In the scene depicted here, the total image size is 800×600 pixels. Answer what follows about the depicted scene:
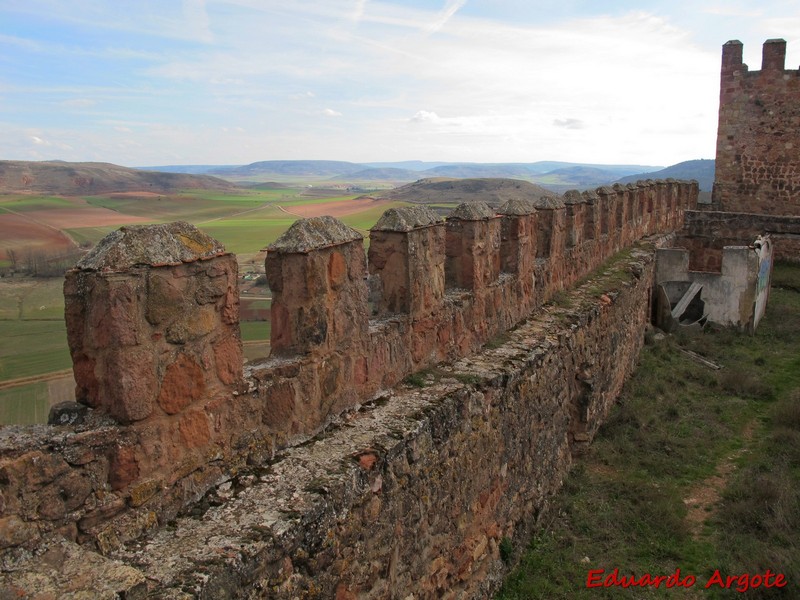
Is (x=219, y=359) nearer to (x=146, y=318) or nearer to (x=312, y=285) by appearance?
(x=146, y=318)

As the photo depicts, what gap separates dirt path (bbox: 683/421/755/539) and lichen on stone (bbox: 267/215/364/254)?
13.2ft

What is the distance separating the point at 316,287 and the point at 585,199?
6254 mm

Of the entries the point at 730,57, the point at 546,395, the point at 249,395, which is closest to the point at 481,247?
the point at 546,395

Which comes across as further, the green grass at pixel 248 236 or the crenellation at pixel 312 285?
the green grass at pixel 248 236

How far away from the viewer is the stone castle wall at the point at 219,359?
8.06ft

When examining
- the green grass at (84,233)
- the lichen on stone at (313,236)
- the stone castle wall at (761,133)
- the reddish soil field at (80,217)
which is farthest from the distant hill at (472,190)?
the lichen on stone at (313,236)

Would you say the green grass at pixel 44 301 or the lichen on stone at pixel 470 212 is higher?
the lichen on stone at pixel 470 212

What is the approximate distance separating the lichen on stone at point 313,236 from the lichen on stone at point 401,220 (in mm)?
583

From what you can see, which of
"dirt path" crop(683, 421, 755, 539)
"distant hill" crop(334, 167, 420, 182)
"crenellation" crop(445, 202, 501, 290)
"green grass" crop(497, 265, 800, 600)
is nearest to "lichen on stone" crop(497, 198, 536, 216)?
"crenellation" crop(445, 202, 501, 290)

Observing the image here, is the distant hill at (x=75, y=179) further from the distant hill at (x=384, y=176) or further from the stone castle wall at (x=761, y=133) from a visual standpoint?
the distant hill at (x=384, y=176)

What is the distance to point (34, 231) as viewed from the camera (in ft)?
23.3

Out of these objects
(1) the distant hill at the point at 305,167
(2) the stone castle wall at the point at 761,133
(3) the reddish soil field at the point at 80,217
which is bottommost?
(3) the reddish soil field at the point at 80,217

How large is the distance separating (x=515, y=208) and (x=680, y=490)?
309cm

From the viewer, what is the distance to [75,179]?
39.0 ft
